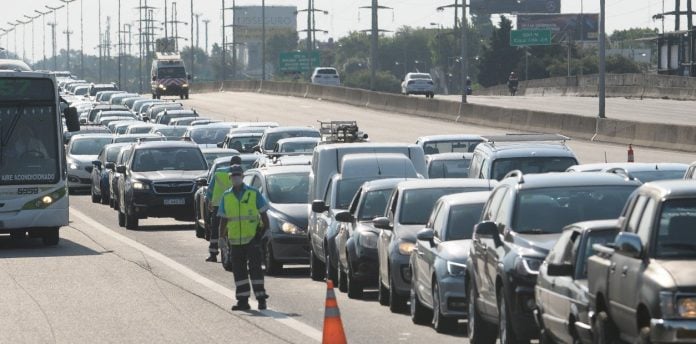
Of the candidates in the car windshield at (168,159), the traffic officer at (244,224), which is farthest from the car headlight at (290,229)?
the car windshield at (168,159)

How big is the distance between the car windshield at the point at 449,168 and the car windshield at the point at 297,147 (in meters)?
8.86

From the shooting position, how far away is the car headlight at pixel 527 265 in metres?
15.0

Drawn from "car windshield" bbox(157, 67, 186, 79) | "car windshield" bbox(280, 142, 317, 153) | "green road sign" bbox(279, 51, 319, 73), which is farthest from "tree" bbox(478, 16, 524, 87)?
"car windshield" bbox(280, 142, 317, 153)

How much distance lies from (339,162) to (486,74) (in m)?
164

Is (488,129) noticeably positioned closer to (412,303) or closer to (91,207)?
(91,207)

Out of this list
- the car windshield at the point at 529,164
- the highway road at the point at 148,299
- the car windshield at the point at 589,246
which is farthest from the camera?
the car windshield at the point at 529,164

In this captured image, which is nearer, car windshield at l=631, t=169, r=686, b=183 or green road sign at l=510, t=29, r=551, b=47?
car windshield at l=631, t=169, r=686, b=183

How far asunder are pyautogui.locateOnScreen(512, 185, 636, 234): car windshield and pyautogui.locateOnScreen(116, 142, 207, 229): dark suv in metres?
20.8

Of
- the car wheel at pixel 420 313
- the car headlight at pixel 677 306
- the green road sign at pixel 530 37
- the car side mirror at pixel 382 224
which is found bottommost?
the car wheel at pixel 420 313

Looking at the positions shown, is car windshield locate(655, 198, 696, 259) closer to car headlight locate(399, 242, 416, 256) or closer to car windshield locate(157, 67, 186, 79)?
car headlight locate(399, 242, 416, 256)

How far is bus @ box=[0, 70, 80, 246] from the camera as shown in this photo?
31094 millimetres

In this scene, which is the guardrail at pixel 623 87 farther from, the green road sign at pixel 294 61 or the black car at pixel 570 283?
the black car at pixel 570 283

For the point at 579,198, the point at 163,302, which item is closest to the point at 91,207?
the point at 163,302

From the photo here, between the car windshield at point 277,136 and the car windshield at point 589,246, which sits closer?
the car windshield at point 589,246
